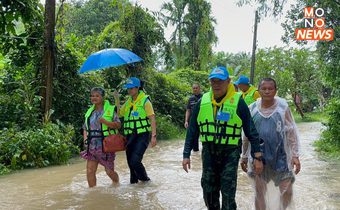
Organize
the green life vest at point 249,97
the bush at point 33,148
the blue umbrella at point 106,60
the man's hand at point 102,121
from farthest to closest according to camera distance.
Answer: the bush at point 33,148
the green life vest at point 249,97
the blue umbrella at point 106,60
the man's hand at point 102,121

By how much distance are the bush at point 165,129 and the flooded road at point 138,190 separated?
6178 millimetres

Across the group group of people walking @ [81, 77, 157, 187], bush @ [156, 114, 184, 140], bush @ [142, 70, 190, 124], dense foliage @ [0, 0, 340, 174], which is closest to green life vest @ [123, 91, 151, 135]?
group of people walking @ [81, 77, 157, 187]

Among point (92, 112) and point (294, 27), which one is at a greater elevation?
point (294, 27)

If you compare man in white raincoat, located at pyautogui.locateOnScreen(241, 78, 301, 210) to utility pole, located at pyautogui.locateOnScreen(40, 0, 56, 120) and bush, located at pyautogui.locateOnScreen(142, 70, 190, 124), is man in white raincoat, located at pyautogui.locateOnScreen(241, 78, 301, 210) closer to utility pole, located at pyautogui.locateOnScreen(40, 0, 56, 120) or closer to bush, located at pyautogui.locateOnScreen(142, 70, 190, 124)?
utility pole, located at pyautogui.locateOnScreen(40, 0, 56, 120)

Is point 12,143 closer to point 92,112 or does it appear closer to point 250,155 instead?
point 92,112

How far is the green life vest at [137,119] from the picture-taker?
23.4ft

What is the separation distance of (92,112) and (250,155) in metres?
2.86

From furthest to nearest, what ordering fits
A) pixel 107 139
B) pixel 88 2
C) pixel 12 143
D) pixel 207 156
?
1. pixel 88 2
2. pixel 12 143
3. pixel 107 139
4. pixel 207 156

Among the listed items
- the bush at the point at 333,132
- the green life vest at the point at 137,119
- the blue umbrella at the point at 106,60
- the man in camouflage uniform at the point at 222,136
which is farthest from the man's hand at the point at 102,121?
the bush at the point at 333,132

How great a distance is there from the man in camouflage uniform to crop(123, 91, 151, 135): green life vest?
7.89ft

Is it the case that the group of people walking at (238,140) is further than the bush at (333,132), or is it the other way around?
the bush at (333,132)

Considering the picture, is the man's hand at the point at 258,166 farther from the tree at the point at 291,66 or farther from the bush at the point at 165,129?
the tree at the point at 291,66

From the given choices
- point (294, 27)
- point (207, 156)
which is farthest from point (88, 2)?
point (207, 156)

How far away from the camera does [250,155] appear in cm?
507
